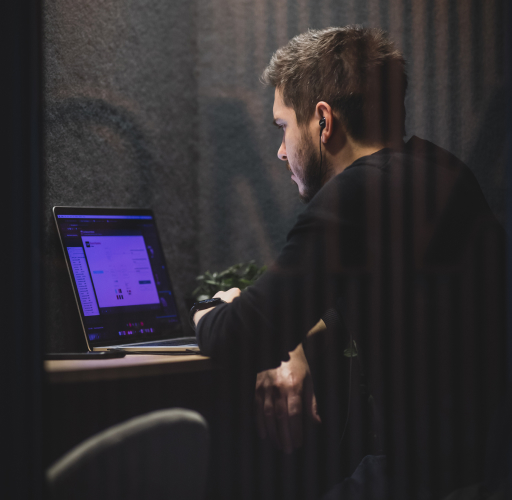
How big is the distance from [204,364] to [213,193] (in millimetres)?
1028

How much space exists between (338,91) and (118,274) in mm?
717

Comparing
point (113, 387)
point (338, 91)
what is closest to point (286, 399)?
point (113, 387)

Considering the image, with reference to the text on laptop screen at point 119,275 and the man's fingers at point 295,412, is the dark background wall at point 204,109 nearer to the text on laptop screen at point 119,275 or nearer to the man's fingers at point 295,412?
the text on laptop screen at point 119,275

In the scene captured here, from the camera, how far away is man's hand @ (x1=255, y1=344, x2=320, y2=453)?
45.4 inches

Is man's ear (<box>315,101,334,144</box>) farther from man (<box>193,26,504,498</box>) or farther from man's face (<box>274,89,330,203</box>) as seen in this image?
man (<box>193,26,504,498</box>)

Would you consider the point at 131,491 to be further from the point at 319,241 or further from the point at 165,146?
the point at 165,146

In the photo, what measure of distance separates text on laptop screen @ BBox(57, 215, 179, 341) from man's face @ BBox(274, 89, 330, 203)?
49 cm

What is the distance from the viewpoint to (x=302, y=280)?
3.03ft

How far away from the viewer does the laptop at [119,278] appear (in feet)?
4.22

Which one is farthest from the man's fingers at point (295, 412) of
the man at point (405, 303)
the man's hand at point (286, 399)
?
the man at point (405, 303)

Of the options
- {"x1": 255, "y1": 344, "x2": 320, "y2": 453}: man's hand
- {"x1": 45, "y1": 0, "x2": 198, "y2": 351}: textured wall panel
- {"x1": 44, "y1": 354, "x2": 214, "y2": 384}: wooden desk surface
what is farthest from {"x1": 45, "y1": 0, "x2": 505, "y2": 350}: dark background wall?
{"x1": 255, "y1": 344, "x2": 320, "y2": 453}: man's hand

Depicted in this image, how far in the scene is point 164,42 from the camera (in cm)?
182

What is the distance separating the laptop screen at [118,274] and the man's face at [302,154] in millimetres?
486

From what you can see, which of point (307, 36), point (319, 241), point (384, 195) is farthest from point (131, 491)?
point (307, 36)
